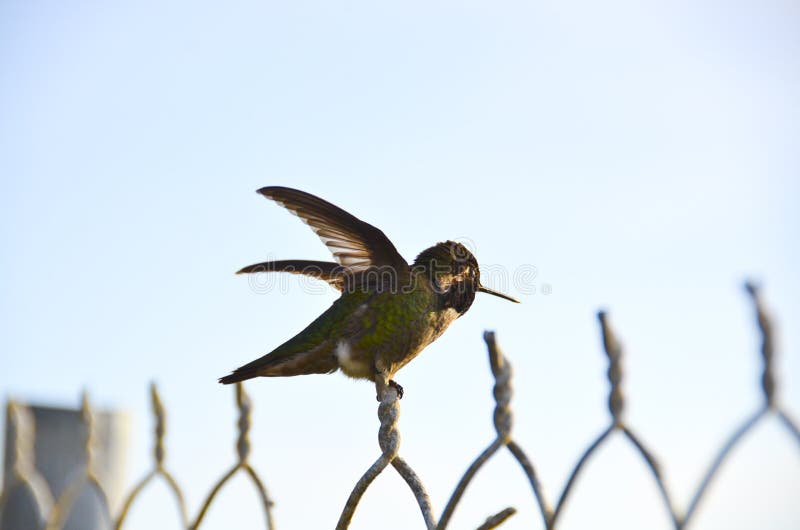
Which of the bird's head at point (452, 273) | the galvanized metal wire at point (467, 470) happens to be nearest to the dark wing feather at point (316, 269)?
the bird's head at point (452, 273)

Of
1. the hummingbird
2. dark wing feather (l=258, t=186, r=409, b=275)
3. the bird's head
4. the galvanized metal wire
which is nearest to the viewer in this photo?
the galvanized metal wire

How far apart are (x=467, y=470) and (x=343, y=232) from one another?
7.59ft

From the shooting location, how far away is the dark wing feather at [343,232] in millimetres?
3641

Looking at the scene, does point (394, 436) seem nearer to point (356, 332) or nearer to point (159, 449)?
point (159, 449)

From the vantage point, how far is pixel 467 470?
71.5 inches

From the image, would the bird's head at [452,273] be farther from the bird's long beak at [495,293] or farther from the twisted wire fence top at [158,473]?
the twisted wire fence top at [158,473]

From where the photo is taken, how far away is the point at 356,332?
4.23 m

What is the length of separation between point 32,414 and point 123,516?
144 cm

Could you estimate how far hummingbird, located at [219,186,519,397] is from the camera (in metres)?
4.06

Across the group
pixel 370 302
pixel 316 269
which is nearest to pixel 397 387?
pixel 370 302

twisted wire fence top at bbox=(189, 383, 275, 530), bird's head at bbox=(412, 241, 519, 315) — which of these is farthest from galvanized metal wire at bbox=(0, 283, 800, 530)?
bird's head at bbox=(412, 241, 519, 315)

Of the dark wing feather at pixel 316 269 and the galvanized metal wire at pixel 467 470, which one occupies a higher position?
the dark wing feather at pixel 316 269

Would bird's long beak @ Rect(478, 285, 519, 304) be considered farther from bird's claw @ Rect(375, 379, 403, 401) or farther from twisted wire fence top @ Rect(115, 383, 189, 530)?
twisted wire fence top @ Rect(115, 383, 189, 530)

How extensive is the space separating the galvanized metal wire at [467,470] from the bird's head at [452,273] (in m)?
1.82
